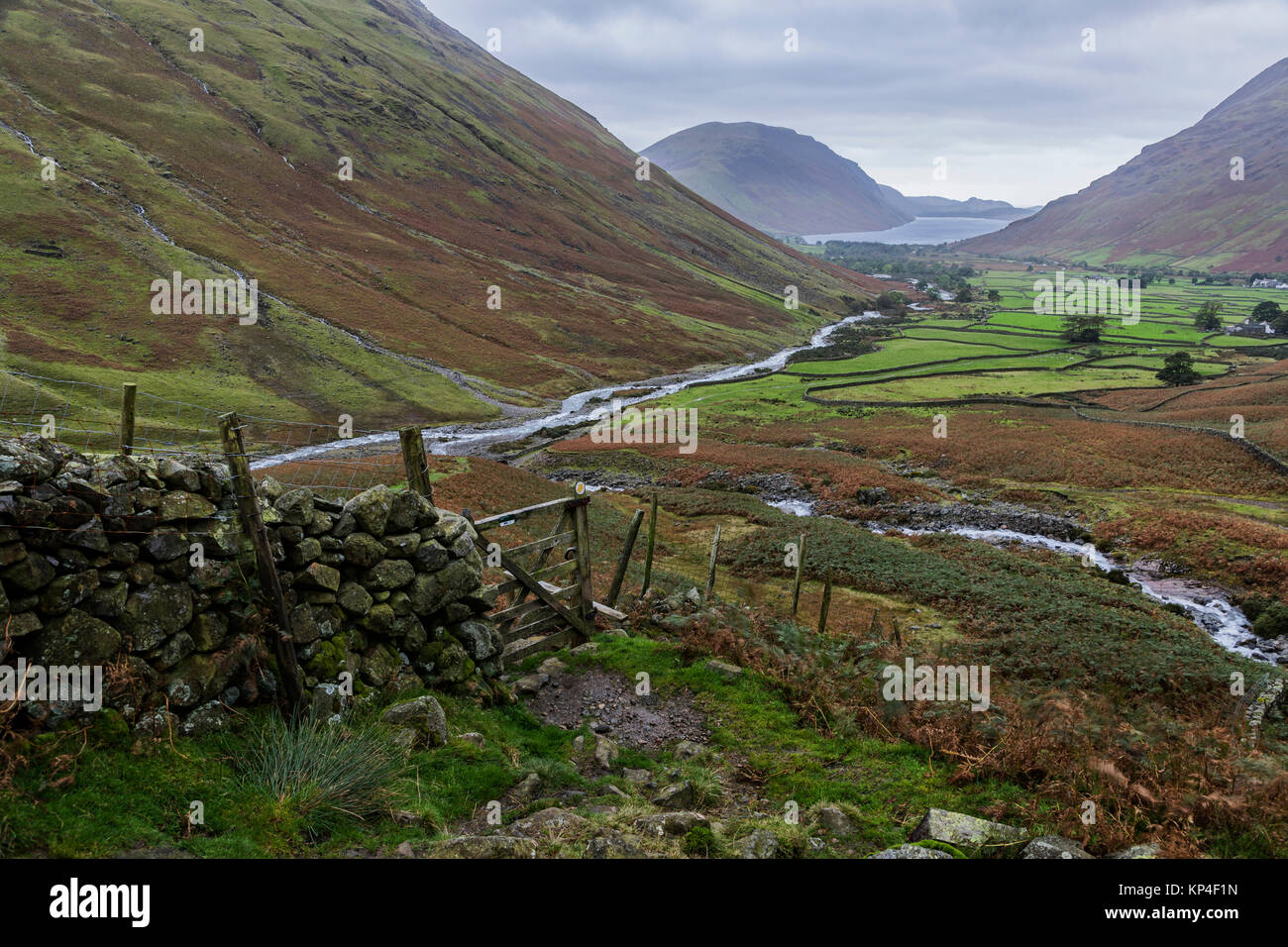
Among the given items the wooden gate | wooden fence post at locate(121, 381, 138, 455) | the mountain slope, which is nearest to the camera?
wooden fence post at locate(121, 381, 138, 455)

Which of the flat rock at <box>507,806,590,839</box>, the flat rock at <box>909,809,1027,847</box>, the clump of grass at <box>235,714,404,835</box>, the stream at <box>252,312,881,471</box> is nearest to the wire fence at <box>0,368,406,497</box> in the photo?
the stream at <box>252,312,881,471</box>

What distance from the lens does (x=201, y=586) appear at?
834 cm

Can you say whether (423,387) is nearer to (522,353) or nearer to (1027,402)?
(522,353)

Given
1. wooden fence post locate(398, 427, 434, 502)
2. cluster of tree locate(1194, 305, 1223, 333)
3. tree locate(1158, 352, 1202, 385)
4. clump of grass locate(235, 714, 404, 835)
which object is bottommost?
clump of grass locate(235, 714, 404, 835)

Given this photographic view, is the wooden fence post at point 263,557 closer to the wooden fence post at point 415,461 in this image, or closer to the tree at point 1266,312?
the wooden fence post at point 415,461

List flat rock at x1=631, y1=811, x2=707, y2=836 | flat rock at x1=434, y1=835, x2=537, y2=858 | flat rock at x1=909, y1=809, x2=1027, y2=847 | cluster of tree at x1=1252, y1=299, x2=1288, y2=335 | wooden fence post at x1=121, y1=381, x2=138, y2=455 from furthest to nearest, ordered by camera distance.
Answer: cluster of tree at x1=1252, y1=299, x2=1288, y2=335 < wooden fence post at x1=121, y1=381, x2=138, y2=455 < flat rock at x1=631, y1=811, x2=707, y2=836 < flat rock at x1=909, y1=809, x2=1027, y2=847 < flat rock at x1=434, y1=835, x2=537, y2=858

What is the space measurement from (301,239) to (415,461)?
108m

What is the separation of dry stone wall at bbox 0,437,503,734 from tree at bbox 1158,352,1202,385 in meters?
101

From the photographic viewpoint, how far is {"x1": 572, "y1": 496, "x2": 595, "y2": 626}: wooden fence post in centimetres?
1461

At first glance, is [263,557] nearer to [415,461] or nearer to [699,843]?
[415,461]

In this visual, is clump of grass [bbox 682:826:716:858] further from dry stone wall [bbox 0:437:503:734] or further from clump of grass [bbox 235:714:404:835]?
dry stone wall [bbox 0:437:503:734]

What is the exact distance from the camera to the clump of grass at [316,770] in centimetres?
757

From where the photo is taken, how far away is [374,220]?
122125mm
